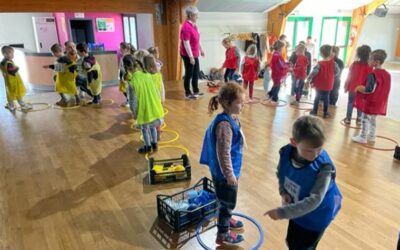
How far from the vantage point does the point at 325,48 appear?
5137mm

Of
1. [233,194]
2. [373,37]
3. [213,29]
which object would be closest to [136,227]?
[233,194]

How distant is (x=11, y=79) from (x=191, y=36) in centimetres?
371

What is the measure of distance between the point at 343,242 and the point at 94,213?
85.0 inches

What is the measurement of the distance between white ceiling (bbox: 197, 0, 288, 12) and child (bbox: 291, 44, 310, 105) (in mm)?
4274

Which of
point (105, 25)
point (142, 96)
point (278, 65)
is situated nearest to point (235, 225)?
point (142, 96)

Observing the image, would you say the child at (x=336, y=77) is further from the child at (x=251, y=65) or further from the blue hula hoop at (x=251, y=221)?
the blue hula hoop at (x=251, y=221)

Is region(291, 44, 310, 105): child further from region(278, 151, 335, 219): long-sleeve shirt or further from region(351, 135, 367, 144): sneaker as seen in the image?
region(278, 151, 335, 219): long-sleeve shirt

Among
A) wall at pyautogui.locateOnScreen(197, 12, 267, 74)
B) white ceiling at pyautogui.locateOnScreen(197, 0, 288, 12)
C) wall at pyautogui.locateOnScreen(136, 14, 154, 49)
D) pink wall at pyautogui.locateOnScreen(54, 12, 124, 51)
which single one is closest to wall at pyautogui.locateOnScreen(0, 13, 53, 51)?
pink wall at pyautogui.locateOnScreen(54, 12, 124, 51)

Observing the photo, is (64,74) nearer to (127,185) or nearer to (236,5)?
(127,185)

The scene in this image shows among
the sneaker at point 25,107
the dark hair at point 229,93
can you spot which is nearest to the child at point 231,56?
the sneaker at point 25,107

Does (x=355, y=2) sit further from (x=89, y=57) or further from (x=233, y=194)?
(x=233, y=194)

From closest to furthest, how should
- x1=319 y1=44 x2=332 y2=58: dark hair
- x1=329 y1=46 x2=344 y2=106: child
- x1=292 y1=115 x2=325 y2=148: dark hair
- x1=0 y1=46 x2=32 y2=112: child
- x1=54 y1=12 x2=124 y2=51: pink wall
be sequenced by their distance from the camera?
x1=292 y1=115 x2=325 y2=148: dark hair
x1=319 y1=44 x2=332 y2=58: dark hair
x1=329 y1=46 x2=344 y2=106: child
x1=0 y1=46 x2=32 y2=112: child
x1=54 y1=12 x2=124 y2=51: pink wall

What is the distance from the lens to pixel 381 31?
16.4m

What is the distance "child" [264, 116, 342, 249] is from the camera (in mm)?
1445
